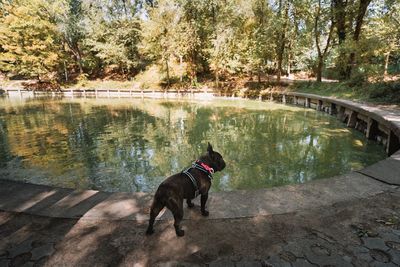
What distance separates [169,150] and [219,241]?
6.54m

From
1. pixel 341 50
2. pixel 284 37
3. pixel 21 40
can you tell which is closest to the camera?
pixel 341 50

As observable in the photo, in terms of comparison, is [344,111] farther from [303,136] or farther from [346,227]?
[346,227]

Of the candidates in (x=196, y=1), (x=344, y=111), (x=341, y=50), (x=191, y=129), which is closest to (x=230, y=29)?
(x=196, y=1)

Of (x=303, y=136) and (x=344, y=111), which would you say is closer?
(x=303, y=136)

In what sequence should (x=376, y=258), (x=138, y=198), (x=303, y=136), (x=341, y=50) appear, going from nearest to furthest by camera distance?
1. (x=376, y=258)
2. (x=138, y=198)
3. (x=303, y=136)
4. (x=341, y=50)

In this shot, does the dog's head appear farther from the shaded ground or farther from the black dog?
the shaded ground

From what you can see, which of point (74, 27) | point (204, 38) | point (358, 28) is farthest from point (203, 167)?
point (74, 27)

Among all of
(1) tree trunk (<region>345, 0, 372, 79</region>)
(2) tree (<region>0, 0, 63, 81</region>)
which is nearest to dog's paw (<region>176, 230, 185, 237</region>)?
(1) tree trunk (<region>345, 0, 372, 79</region>)

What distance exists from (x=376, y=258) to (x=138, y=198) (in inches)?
122

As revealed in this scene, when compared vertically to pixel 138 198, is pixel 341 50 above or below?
above

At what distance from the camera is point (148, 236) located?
2959mm

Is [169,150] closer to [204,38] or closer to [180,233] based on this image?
[180,233]

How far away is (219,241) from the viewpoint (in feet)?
9.41

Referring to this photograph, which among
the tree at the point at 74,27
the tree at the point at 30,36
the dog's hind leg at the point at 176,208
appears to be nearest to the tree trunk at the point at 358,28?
the dog's hind leg at the point at 176,208
